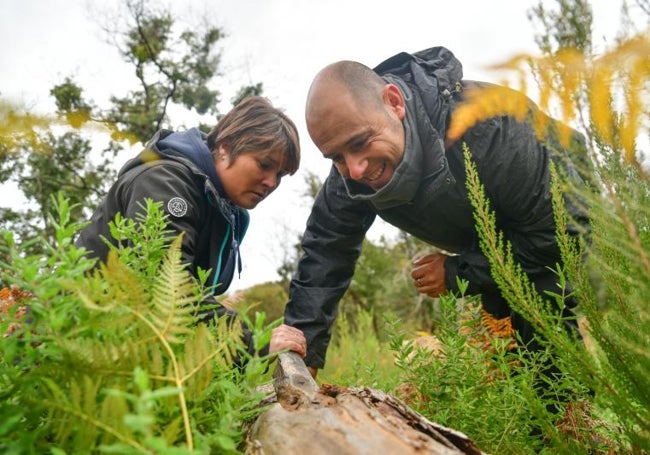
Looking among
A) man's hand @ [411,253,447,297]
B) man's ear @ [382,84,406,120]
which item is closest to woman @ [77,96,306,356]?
man's ear @ [382,84,406,120]

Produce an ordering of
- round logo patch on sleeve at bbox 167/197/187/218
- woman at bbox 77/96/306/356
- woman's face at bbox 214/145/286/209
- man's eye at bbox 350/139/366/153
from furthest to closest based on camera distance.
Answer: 1. woman's face at bbox 214/145/286/209
2. man's eye at bbox 350/139/366/153
3. woman at bbox 77/96/306/356
4. round logo patch on sleeve at bbox 167/197/187/218

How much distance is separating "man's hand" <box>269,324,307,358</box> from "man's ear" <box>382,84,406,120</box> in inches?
52.0

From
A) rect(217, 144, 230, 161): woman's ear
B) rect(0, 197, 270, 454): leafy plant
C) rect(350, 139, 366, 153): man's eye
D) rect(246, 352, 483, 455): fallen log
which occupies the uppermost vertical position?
rect(217, 144, 230, 161): woman's ear

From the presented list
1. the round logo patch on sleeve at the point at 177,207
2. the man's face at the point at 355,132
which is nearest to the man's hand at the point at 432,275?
the man's face at the point at 355,132

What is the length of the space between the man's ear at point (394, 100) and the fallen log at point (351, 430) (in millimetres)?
1953

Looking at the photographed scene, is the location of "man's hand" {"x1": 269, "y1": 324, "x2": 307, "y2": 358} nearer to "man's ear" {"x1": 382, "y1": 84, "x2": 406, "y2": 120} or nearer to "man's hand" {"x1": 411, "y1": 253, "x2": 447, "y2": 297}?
"man's hand" {"x1": 411, "y1": 253, "x2": 447, "y2": 297}

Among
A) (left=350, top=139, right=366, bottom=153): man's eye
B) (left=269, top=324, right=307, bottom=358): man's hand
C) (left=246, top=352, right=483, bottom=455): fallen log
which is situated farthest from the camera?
(left=350, top=139, right=366, bottom=153): man's eye

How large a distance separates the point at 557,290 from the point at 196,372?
7.52ft

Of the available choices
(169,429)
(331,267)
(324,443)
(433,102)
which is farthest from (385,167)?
(169,429)

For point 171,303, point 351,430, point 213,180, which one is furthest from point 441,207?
point 171,303

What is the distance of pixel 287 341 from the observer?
1.87m

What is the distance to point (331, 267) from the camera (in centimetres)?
292

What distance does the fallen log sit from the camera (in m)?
0.69

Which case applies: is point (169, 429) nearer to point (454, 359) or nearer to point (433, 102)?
point (454, 359)
